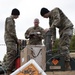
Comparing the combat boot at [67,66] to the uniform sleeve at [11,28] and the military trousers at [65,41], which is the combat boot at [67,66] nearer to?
the military trousers at [65,41]

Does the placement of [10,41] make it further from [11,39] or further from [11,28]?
[11,28]

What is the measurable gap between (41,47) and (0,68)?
2.07 m

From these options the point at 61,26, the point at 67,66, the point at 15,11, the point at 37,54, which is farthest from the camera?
the point at 15,11

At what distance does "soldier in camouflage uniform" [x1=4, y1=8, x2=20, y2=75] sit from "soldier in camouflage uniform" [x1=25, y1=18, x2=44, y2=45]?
33 cm

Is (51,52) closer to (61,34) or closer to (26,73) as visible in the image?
(61,34)

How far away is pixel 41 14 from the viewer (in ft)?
27.2

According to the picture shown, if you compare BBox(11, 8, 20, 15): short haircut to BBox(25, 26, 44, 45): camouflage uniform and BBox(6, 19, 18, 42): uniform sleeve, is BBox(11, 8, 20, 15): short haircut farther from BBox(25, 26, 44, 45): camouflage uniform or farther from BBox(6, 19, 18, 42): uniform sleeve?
BBox(25, 26, 44, 45): camouflage uniform

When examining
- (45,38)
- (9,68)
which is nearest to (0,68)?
(9,68)

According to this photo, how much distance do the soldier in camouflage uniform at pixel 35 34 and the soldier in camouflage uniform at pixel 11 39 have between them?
12.8 inches

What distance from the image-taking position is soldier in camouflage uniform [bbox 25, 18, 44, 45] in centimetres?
858

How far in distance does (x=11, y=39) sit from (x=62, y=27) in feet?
3.79

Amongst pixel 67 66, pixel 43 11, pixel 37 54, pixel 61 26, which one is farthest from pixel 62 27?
pixel 37 54

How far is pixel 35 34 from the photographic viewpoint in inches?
338

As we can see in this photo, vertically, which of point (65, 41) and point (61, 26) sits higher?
point (61, 26)
